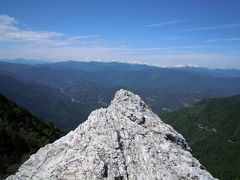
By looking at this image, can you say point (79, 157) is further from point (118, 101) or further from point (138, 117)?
point (118, 101)

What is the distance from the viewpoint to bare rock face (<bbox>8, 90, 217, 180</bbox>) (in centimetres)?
1984

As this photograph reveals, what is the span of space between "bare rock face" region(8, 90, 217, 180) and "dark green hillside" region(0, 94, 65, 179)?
21704mm

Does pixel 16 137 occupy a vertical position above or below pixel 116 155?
below

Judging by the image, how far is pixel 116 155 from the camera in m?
20.8

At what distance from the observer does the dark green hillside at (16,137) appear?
54928 mm

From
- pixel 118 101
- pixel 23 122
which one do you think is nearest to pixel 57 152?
pixel 118 101

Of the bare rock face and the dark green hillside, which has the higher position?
the bare rock face

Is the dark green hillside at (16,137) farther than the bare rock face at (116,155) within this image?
Yes

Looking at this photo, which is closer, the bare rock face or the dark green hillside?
the bare rock face

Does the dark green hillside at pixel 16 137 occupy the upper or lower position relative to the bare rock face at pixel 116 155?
lower

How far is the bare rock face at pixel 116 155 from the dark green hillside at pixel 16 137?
71.2 ft

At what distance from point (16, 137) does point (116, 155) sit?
180 feet

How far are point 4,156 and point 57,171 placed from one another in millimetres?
40762

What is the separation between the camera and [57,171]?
66.2 feet
